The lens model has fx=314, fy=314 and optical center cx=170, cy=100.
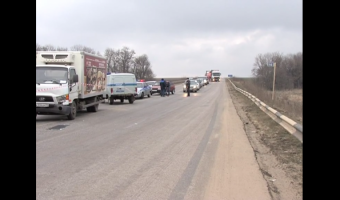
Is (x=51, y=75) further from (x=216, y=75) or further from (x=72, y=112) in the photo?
(x=216, y=75)

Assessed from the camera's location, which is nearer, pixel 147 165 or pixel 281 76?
pixel 147 165

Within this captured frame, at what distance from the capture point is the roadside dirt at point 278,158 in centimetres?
496

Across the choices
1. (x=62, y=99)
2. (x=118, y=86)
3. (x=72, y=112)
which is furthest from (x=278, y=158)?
(x=118, y=86)

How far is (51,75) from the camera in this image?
13.8 meters

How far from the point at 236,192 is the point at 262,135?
5.47m

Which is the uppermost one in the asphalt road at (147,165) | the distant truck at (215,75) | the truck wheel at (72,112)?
the distant truck at (215,75)

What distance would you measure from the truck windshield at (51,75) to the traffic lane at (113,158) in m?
2.99

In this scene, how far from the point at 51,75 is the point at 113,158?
27.2ft

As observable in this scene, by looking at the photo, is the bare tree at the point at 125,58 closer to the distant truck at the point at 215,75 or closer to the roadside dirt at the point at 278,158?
the distant truck at the point at 215,75

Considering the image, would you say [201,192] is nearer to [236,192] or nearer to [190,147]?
A: [236,192]

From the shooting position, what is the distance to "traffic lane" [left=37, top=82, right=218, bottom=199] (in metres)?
5.08

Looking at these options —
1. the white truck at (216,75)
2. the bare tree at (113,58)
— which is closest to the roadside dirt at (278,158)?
the white truck at (216,75)
